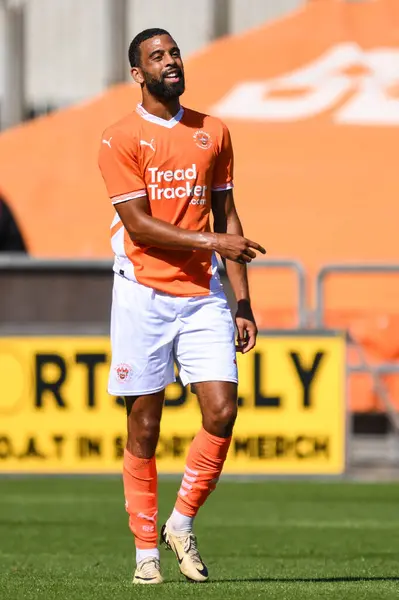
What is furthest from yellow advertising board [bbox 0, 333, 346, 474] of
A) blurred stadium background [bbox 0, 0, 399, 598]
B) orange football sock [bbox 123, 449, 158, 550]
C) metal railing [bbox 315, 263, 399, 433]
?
orange football sock [bbox 123, 449, 158, 550]

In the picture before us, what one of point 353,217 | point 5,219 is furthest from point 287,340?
point 353,217

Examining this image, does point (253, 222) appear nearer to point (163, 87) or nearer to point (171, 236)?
point (163, 87)

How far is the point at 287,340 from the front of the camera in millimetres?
12109

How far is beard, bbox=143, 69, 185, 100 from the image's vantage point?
21.5 feet

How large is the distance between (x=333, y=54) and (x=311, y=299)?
4.37 meters

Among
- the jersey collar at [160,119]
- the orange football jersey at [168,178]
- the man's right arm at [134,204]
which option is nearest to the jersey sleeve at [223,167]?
the orange football jersey at [168,178]

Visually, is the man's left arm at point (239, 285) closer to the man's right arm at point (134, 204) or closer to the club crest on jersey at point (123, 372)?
the man's right arm at point (134, 204)

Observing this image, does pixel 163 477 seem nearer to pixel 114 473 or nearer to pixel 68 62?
pixel 114 473

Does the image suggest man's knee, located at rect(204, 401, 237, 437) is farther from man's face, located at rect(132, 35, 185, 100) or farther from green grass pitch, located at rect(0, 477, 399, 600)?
man's face, located at rect(132, 35, 185, 100)

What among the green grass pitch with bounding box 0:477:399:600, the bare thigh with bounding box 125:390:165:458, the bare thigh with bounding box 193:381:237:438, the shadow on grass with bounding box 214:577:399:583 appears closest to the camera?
the green grass pitch with bounding box 0:477:399:600

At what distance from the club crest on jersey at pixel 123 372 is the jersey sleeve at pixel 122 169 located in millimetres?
676

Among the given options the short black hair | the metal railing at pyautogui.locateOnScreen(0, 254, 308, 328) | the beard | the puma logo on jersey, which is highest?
the short black hair

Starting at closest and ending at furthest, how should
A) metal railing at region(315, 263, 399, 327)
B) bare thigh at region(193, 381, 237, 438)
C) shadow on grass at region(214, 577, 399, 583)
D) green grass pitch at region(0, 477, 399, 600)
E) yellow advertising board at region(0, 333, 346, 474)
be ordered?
1. green grass pitch at region(0, 477, 399, 600)
2. bare thigh at region(193, 381, 237, 438)
3. shadow on grass at region(214, 577, 399, 583)
4. yellow advertising board at region(0, 333, 346, 474)
5. metal railing at region(315, 263, 399, 327)

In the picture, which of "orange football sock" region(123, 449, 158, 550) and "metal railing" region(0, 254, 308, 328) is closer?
"orange football sock" region(123, 449, 158, 550)
